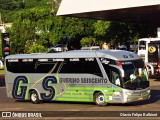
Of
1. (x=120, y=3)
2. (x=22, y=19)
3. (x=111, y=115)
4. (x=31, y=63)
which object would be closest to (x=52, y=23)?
(x=22, y=19)

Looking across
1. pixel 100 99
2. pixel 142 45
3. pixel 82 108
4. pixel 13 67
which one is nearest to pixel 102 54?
pixel 100 99

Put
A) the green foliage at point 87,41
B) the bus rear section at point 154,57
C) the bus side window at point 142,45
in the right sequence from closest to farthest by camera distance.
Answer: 1. the bus rear section at point 154,57
2. the bus side window at point 142,45
3. the green foliage at point 87,41

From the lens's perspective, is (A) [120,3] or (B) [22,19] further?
(B) [22,19]

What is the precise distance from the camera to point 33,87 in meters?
21.2

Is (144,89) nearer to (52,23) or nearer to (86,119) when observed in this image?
(86,119)

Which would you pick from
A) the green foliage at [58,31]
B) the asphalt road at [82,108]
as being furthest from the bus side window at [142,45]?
the green foliage at [58,31]

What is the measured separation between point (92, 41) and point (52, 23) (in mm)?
9125

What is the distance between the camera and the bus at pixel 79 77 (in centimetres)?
1845

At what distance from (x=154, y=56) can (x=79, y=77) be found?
1462 cm

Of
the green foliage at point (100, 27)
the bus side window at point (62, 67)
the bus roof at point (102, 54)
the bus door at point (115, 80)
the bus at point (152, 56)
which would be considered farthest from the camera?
the green foliage at point (100, 27)

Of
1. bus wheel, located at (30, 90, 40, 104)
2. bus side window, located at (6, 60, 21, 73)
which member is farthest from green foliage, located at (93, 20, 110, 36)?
bus wheel, located at (30, 90, 40, 104)

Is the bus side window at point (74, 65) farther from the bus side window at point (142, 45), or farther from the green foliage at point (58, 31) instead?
the green foliage at point (58, 31)

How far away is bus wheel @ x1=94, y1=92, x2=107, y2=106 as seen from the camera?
18.8m

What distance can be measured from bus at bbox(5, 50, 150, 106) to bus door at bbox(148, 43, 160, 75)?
1332cm
